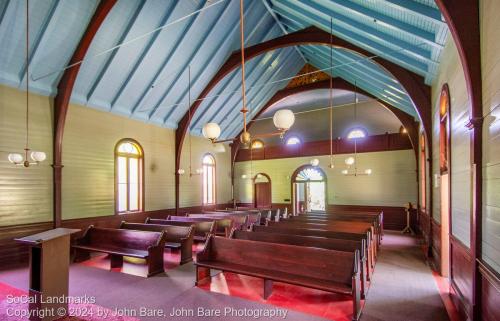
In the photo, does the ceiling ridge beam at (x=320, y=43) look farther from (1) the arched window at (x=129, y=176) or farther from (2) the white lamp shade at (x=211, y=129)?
(2) the white lamp shade at (x=211, y=129)

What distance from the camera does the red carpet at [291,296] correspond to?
3246mm

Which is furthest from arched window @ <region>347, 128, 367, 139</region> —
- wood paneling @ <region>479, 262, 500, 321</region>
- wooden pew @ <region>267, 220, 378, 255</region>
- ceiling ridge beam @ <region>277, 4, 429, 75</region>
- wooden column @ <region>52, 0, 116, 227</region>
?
wooden column @ <region>52, 0, 116, 227</region>

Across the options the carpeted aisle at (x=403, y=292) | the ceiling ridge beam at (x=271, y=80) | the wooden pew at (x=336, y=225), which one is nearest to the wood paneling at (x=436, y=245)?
the carpeted aisle at (x=403, y=292)

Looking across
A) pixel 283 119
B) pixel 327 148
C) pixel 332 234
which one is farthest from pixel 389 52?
pixel 327 148

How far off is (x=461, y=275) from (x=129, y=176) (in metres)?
7.74

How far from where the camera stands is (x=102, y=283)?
4223 mm

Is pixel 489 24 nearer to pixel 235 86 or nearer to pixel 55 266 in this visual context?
pixel 55 266

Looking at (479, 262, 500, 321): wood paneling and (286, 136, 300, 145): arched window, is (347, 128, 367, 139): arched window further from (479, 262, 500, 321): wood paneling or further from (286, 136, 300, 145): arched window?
(479, 262, 500, 321): wood paneling

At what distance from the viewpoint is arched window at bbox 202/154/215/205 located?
1100 centimetres

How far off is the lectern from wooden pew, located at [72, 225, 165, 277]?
1543 mm

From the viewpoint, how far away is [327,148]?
1073 centimetres

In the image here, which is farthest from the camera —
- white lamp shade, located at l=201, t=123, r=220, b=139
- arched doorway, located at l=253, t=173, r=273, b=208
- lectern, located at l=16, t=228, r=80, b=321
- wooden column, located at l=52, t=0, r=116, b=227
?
arched doorway, located at l=253, t=173, r=273, b=208

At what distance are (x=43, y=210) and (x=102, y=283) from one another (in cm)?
277

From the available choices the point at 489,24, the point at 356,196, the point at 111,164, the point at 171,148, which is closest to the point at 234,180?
the point at 171,148
